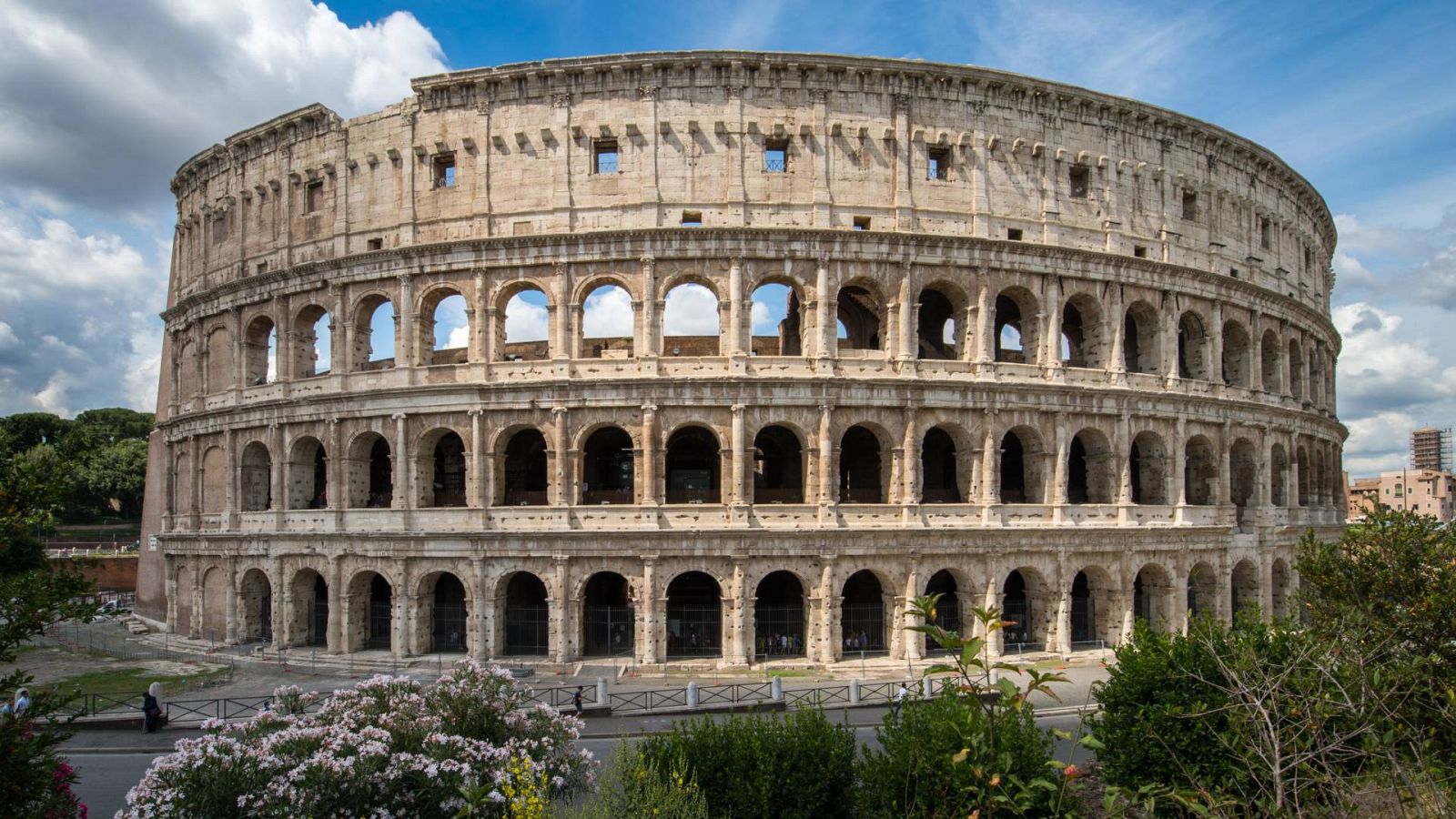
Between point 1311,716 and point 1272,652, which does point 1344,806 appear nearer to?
point 1311,716

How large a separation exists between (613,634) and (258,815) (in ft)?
57.7

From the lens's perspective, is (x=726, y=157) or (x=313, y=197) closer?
(x=726, y=157)

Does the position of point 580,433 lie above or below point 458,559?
above

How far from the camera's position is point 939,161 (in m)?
27.1

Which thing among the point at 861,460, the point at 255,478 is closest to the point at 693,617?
the point at 861,460

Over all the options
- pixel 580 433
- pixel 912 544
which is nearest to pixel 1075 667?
pixel 912 544

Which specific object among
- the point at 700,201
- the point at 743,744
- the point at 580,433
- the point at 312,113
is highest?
the point at 312,113

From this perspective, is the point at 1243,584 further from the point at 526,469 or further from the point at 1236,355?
the point at 526,469

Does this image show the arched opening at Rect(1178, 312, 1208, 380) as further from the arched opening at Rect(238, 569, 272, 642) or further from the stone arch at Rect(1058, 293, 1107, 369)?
the arched opening at Rect(238, 569, 272, 642)

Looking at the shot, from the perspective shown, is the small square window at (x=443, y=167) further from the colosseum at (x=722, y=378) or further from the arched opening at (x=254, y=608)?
the arched opening at (x=254, y=608)

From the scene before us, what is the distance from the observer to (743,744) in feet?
35.9

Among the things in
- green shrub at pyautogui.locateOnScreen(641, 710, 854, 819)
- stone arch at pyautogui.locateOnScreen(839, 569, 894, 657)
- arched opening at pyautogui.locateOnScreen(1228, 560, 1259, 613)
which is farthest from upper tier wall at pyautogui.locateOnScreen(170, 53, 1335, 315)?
green shrub at pyautogui.locateOnScreen(641, 710, 854, 819)

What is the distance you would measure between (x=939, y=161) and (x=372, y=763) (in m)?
24.4

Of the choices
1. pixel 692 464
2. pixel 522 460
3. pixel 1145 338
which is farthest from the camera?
pixel 1145 338
